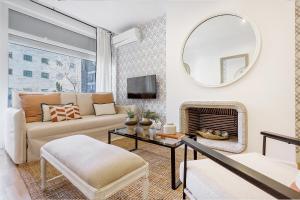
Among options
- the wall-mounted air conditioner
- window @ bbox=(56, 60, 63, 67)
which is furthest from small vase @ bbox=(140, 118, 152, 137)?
window @ bbox=(56, 60, 63, 67)

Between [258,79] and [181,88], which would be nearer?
→ [258,79]

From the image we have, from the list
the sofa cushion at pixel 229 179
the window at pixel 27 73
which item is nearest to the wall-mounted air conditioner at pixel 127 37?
the window at pixel 27 73

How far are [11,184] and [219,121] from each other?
2.72m

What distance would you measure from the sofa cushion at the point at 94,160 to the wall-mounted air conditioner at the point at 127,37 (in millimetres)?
2861

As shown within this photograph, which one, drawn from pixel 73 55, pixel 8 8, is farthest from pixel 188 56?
pixel 8 8

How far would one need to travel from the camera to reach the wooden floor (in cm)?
130

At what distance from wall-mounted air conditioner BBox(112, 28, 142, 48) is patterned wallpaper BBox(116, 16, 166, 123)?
0.38 feet

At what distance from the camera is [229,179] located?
0.83 meters

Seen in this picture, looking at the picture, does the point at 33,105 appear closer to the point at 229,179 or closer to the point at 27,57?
the point at 27,57

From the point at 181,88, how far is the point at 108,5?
2.02m

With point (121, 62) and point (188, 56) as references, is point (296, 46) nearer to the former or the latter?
point (188, 56)

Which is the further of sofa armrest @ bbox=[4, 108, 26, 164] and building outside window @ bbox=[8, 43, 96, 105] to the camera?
building outside window @ bbox=[8, 43, 96, 105]

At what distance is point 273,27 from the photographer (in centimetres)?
193

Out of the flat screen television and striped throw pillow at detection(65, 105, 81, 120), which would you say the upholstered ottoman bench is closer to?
striped throw pillow at detection(65, 105, 81, 120)
